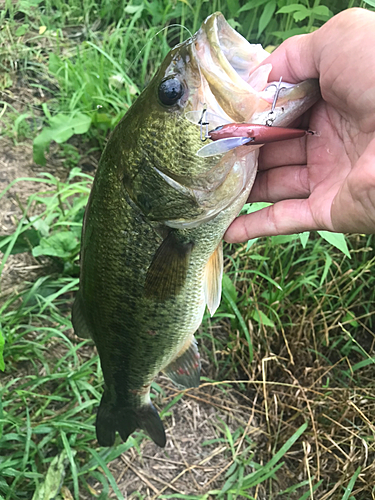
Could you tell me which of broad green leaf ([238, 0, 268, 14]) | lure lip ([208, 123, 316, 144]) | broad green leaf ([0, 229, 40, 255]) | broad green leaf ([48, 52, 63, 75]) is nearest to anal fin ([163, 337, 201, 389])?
lure lip ([208, 123, 316, 144])

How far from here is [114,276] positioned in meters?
1.63

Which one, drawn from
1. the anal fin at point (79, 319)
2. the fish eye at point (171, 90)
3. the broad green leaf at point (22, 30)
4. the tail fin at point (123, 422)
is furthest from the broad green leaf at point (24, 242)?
the broad green leaf at point (22, 30)

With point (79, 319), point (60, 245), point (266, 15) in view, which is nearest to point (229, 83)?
point (79, 319)

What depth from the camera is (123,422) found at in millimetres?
1950

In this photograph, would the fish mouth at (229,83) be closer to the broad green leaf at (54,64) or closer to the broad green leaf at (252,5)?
the broad green leaf at (252,5)

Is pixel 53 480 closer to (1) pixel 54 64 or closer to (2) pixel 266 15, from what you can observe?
(2) pixel 266 15

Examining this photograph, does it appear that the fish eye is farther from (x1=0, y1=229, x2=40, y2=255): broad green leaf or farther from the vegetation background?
(x1=0, y1=229, x2=40, y2=255): broad green leaf

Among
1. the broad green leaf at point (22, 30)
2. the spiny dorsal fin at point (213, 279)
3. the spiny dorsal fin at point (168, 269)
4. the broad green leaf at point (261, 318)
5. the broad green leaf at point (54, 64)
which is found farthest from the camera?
the broad green leaf at point (22, 30)

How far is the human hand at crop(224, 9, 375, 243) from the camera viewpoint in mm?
1305

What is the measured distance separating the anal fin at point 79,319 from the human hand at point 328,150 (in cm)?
69

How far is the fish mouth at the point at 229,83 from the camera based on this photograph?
1318mm

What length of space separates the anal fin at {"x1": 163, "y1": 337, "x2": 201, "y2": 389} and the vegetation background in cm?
45

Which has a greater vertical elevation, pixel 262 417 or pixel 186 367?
pixel 186 367

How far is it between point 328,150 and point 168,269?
0.77 metres
